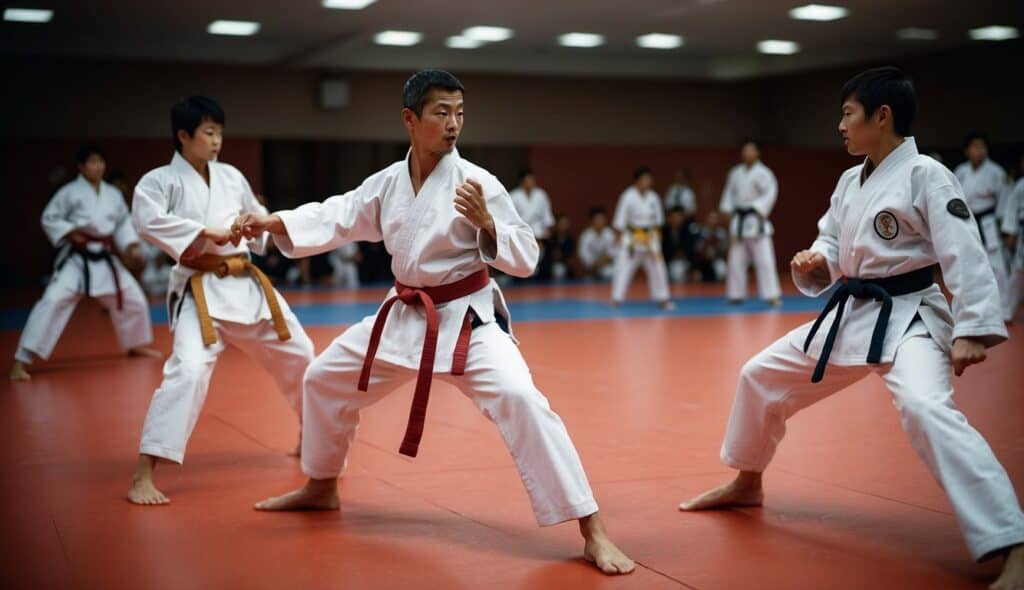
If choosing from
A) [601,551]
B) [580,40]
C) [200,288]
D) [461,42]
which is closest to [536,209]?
[580,40]

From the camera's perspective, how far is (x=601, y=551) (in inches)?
103

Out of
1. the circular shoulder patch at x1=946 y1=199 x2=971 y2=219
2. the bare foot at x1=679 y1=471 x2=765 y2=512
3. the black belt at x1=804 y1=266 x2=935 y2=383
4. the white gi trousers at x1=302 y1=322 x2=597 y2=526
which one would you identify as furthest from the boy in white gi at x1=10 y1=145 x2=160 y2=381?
the circular shoulder patch at x1=946 y1=199 x2=971 y2=219

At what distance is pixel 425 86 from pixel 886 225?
4.09 feet

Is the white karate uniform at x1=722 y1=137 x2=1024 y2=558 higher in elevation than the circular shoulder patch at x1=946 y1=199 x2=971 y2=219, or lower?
lower

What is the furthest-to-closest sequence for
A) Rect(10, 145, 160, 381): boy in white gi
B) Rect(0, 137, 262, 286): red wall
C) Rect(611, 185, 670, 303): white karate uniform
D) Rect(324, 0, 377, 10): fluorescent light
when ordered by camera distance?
Rect(0, 137, 262, 286): red wall → Rect(324, 0, 377, 10): fluorescent light → Rect(611, 185, 670, 303): white karate uniform → Rect(10, 145, 160, 381): boy in white gi

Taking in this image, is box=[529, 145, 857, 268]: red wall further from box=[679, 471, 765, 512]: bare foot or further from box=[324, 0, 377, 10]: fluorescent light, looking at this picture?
box=[679, 471, 765, 512]: bare foot

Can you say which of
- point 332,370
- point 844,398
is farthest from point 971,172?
point 332,370

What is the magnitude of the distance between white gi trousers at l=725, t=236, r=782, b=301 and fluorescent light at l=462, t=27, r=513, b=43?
14.5 ft

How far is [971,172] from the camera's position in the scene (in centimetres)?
912

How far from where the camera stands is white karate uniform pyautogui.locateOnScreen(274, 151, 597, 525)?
2707mm

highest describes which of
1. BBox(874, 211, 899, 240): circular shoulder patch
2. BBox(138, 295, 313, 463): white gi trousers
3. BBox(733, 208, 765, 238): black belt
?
BBox(874, 211, 899, 240): circular shoulder patch

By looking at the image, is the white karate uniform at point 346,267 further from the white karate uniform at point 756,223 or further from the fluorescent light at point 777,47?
the fluorescent light at point 777,47

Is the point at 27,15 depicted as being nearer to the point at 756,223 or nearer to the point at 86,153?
the point at 86,153

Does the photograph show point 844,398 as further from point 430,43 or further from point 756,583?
point 430,43
